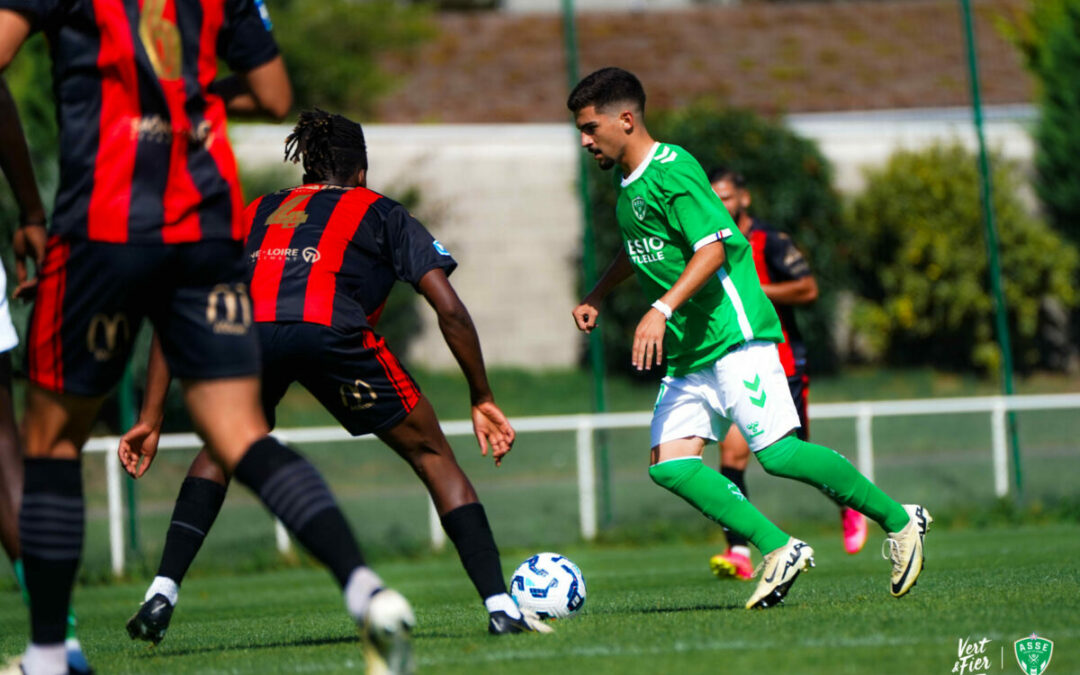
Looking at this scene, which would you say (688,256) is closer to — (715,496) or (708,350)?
(708,350)

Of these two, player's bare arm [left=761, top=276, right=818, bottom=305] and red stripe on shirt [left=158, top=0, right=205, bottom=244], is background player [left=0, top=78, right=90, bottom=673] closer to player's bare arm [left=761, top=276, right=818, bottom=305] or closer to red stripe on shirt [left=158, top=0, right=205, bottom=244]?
red stripe on shirt [left=158, top=0, right=205, bottom=244]

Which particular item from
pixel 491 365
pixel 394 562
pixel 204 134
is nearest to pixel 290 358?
pixel 204 134

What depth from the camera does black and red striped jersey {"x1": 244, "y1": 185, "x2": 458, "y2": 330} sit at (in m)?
5.04

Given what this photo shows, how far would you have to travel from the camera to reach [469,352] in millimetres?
4926

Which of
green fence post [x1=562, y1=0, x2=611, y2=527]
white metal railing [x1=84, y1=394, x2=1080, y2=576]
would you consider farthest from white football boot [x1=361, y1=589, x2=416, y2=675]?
green fence post [x1=562, y1=0, x2=611, y2=527]

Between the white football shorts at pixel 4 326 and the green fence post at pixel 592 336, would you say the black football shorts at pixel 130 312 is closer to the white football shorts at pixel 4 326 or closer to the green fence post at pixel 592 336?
the white football shorts at pixel 4 326

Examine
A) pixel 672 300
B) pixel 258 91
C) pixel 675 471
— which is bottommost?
pixel 675 471

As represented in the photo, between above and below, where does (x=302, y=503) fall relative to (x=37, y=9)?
below

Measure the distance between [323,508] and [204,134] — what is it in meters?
1.08

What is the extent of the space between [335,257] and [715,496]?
181 centimetres

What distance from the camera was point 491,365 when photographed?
→ 18.7 meters

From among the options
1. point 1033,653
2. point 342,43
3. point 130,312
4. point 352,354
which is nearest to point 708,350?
point 352,354

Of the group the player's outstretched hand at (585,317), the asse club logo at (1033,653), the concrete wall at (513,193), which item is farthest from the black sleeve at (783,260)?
the concrete wall at (513,193)

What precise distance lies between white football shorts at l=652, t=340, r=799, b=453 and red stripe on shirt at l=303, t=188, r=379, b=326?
1532mm
